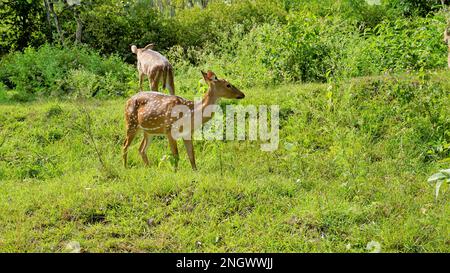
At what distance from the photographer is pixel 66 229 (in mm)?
5680

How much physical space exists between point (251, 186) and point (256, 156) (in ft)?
5.10

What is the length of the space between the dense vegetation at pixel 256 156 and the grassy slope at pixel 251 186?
0.02 meters

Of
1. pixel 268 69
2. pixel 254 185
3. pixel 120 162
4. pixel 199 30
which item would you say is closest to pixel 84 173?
pixel 120 162

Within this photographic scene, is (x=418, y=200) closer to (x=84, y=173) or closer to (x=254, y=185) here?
(x=254, y=185)

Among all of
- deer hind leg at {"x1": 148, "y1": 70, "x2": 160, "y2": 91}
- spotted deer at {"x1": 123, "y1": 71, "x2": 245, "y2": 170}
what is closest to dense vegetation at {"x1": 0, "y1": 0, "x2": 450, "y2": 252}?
spotted deer at {"x1": 123, "y1": 71, "x2": 245, "y2": 170}

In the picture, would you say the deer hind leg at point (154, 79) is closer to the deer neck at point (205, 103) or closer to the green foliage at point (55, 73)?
the deer neck at point (205, 103)

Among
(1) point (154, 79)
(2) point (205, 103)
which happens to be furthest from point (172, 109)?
(1) point (154, 79)

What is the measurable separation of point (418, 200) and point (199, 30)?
11.0 m

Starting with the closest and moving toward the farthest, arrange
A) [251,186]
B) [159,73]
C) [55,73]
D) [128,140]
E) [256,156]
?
[251,186]
[128,140]
[256,156]
[159,73]
[55,73]

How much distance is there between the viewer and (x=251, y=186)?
21.1ft

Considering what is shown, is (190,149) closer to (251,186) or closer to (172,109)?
(172,109)

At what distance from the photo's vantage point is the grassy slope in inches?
217
